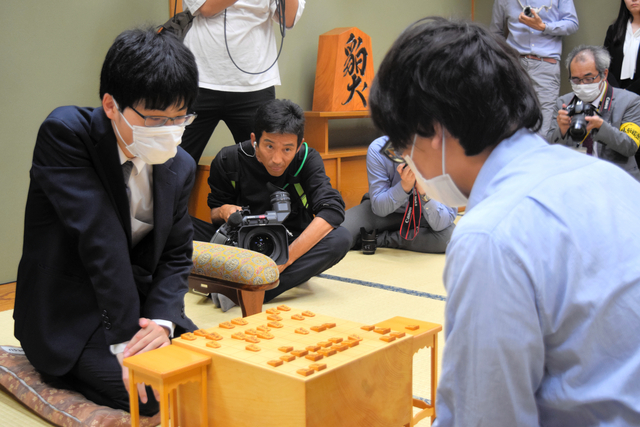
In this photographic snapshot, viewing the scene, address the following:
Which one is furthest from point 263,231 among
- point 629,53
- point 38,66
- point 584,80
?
point 629,53

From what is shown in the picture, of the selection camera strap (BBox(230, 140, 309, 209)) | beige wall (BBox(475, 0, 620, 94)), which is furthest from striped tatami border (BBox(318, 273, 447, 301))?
beige wall (BBox(475, 0, 620, 94))

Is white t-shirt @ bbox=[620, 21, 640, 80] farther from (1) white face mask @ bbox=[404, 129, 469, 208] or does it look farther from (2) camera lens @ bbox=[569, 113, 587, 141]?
(1) white face mask @ bbox=[404, 129, 469, 208]

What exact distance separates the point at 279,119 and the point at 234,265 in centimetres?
71

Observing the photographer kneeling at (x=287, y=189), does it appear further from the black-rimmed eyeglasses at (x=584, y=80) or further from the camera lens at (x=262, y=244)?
the black-rimmed eyeglasses at (x=584, y=80)

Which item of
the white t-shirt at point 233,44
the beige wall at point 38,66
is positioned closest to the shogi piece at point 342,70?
the white t-shirt at point 233,44

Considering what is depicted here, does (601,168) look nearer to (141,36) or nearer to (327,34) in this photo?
(141,36)

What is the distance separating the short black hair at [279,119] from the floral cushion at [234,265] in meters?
0.59

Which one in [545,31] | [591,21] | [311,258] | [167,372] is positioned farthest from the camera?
[591,21]

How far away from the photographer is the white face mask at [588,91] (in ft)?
11.1

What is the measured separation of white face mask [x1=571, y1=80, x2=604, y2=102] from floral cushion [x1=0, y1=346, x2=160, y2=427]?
119 inches

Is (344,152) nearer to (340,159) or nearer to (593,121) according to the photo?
(340,159)

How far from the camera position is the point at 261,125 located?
253 cm

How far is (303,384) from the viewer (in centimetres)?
97

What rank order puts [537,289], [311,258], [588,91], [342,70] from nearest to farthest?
[537,289] → [311,258] → [588,91] → [342,70]
